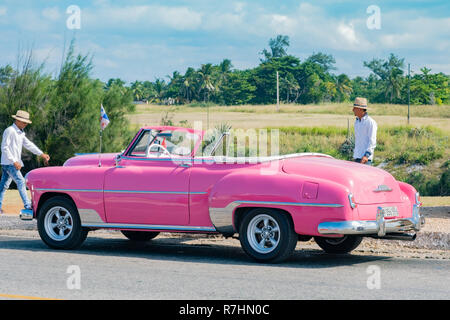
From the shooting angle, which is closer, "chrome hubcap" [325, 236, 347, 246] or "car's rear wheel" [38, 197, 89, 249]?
"chrome hubcap" [325, 236, 347, 246]

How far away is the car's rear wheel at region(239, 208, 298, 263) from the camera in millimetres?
8875

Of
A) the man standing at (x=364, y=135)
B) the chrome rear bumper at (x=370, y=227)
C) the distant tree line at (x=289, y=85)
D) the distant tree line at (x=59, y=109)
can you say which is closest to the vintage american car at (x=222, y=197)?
the chrome rear bumper at (x=370, y=227)

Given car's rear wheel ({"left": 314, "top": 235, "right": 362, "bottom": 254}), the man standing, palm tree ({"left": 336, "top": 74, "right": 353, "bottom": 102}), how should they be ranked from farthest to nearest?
palm tree ({"left": 336, "top": 74, "right": 353, "bottom": 102}) < the man standing < car's rear wheel ({"left": 314, "top": 235, "right": 362, "bottom": 254})

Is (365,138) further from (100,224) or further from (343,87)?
(343,87)

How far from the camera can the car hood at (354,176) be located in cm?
880

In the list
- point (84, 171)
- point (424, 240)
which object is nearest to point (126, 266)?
point (84, 171)

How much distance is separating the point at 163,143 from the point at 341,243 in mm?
2796

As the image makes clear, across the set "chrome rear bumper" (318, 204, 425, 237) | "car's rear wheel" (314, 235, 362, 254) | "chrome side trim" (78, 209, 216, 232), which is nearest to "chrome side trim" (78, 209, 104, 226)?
"chrome side trim" (78, 209, 216, 232)

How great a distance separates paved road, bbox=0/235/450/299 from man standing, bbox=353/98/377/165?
6.75 feet

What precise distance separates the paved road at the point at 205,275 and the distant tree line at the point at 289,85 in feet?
284

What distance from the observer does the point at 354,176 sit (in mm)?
8898

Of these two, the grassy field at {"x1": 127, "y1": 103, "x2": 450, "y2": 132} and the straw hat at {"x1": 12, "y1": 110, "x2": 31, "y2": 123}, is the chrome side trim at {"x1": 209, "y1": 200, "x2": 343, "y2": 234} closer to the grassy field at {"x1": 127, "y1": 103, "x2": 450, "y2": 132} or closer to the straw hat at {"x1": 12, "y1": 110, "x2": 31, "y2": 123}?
the straw hat at {"x1": 12, "y1": 110, "x2": 31, "y2": 123}
